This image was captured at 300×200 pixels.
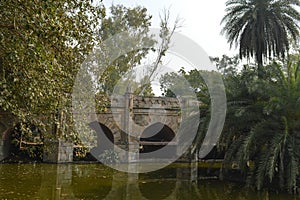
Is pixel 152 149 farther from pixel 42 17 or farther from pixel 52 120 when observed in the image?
pixel 42 17

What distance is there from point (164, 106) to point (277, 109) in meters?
8.86

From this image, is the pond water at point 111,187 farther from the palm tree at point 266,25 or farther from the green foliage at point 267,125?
the palm tree at point 266,25

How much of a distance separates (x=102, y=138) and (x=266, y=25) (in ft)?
33.3

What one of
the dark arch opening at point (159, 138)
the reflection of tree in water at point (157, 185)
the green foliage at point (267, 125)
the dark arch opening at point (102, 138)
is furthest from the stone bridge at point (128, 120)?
the green foliage at point (267, 125)

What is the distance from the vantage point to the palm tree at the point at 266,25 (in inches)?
568

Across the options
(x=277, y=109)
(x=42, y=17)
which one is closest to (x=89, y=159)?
(x=277, y=109)

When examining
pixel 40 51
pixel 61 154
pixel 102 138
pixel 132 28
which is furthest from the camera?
pixel 132 28

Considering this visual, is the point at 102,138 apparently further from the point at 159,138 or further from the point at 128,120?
the point at 159,138

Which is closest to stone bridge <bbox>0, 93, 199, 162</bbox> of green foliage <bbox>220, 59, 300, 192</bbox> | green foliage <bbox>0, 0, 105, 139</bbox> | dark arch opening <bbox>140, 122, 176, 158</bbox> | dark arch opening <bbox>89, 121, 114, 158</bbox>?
dark arch opening <bbox>89, 121, 114, 158</bbox>

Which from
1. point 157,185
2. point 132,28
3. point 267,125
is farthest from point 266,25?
point 132,28

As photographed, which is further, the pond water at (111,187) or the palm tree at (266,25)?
the palm tree at (266,25)

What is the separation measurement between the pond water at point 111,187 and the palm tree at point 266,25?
7.20 metres

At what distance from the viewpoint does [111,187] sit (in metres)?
8.55

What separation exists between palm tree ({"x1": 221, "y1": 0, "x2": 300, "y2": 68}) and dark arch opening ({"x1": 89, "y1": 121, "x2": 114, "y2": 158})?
25.7 ft
